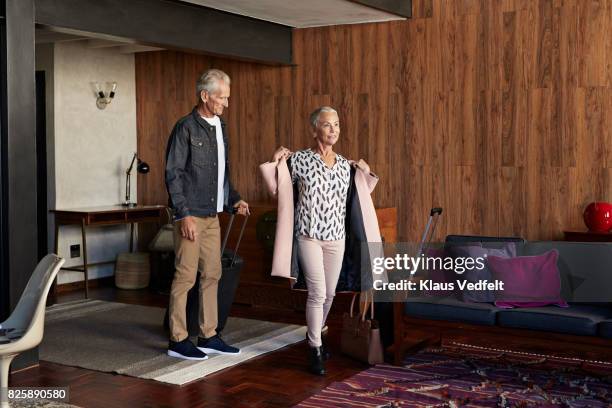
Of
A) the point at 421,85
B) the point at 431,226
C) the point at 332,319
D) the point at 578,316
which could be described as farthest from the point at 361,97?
the point at 578,316

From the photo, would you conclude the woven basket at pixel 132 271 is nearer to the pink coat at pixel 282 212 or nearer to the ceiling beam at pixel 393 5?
the ceiling beam at pixel 393 5

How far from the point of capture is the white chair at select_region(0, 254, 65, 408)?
374cm

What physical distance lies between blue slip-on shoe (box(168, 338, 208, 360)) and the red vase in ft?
9.70

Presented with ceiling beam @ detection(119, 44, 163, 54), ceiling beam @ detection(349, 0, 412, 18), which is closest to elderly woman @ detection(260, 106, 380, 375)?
ceiling beam @ detection(349, 0, 412, 18)

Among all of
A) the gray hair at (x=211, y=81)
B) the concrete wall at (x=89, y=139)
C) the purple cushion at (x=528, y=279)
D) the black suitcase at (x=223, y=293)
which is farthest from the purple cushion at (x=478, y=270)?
the concrete wall at (x=89, y=139)

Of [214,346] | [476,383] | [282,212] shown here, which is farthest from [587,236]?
[214,346]

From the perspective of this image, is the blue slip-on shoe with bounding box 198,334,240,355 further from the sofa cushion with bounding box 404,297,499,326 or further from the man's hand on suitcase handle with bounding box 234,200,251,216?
the sofa cushion with bounding box 404,297,499,326

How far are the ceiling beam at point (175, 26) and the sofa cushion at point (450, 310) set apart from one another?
269cm

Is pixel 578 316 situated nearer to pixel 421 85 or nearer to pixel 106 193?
pixel 421 85

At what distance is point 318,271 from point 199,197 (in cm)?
90

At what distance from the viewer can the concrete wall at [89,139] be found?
8109 mm

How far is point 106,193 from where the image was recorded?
28.5 feet

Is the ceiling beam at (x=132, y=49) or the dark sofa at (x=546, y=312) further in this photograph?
the ceiling beam at (x=132, y=49)

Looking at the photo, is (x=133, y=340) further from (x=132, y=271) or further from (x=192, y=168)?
(x=132, y=271)
